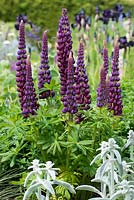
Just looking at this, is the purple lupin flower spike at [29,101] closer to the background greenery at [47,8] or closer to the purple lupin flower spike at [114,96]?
the purple lupin flower spike at [114,96]

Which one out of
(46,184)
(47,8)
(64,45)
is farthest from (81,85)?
(47,8)

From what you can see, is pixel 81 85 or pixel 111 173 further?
pixel 81 85

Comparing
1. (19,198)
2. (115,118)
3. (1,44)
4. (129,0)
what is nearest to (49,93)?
Result: (115,118)

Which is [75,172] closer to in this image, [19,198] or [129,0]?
[19,198]

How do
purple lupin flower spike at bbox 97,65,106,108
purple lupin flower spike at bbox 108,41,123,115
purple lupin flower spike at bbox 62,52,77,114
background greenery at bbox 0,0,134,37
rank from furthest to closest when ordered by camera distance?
background greenery at bbox 0,0,134,37
purple lupin flower spike at bbox 108,41,123,115
purple lupin flower spike at bbox 97,65,106,108
purple lupin flower spike at bbox 62,52,77,114

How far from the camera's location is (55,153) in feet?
9.53

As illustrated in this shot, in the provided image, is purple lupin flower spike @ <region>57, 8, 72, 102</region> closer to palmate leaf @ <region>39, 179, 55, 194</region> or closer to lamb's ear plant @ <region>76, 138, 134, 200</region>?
lamb's ear plant @ <region>76, 138, 134, 200</region>

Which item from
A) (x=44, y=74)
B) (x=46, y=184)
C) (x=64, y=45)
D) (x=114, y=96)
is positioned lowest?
(x=46, y=184)

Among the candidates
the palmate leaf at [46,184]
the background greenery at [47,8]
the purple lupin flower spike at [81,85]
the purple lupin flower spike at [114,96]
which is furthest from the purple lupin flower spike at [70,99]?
the background greenery at [47,8]

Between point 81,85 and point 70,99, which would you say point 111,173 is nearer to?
point 70,99

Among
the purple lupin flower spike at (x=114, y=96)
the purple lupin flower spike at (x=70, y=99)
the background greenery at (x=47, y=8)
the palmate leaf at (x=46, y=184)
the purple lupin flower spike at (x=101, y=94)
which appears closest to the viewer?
the palmate leaf at (x=46, y=184)

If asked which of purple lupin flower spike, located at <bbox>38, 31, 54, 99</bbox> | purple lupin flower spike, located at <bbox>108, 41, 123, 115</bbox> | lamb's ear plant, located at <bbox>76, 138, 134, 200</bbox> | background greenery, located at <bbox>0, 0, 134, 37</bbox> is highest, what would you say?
background greenery, located at <bbox>0, 0, 134, 37</bbox>

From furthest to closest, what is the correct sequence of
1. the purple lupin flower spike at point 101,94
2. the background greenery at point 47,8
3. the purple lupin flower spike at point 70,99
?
the background greenery at point 47,8 → the purple lupin flower spike at point 101,94 → the purple lupin flower spike at point 70,99

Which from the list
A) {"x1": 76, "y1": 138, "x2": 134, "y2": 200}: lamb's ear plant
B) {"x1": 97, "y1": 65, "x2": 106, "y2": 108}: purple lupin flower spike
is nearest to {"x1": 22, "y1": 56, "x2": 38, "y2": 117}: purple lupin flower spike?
{"x1": 97, "y1": 65, "x2": 106, "y2": 108}: purple lupin flower spike
